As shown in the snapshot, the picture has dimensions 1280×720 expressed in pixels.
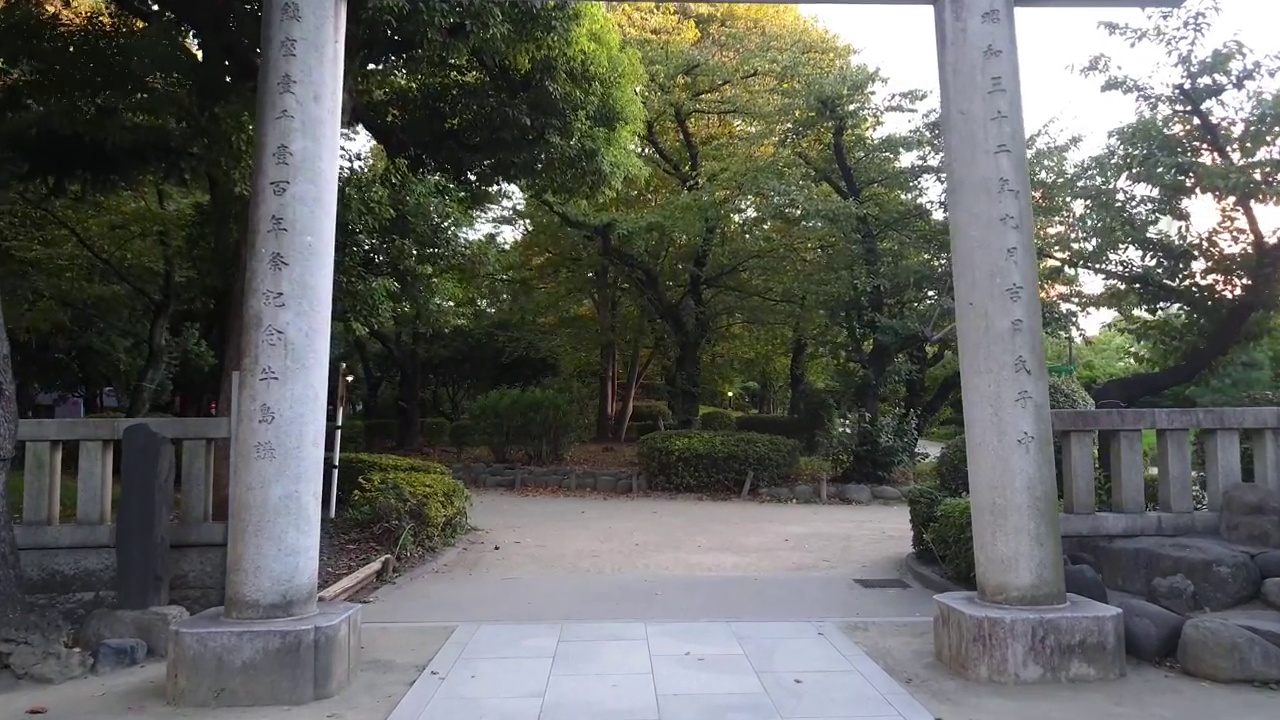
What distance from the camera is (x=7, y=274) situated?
447 inches

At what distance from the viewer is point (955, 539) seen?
22.2 feet

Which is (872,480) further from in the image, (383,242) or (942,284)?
(383,242)

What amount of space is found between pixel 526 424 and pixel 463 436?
7.83 ft

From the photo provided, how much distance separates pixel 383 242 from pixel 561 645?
22.2 feet

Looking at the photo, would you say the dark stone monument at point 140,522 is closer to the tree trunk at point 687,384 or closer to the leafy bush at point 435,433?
the tree trunk at point 687,384

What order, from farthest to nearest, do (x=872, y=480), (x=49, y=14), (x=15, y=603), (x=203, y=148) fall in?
(x=872, y=480) → (x=203, y=148) → (x=49, y=14) → (x=15, y=603)

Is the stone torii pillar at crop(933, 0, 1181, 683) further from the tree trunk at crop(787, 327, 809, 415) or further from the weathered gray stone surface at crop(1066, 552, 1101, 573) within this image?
the tree trunk at crop(787, 327, 809, 415)

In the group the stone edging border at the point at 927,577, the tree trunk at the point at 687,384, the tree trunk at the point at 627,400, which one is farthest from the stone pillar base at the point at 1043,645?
the tree trunk at the point at 627,400

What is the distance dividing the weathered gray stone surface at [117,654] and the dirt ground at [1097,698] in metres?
4.60

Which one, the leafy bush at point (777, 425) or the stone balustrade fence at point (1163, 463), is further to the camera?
the leafy bush at point (777, 425)

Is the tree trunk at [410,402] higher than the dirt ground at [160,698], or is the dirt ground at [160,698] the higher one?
the tree trunk at [410,402]

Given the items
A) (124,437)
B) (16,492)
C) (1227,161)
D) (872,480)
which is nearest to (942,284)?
(872,480)

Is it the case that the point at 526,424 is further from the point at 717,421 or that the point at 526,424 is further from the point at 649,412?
the point at 649,412

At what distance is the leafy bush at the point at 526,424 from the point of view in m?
16.4
